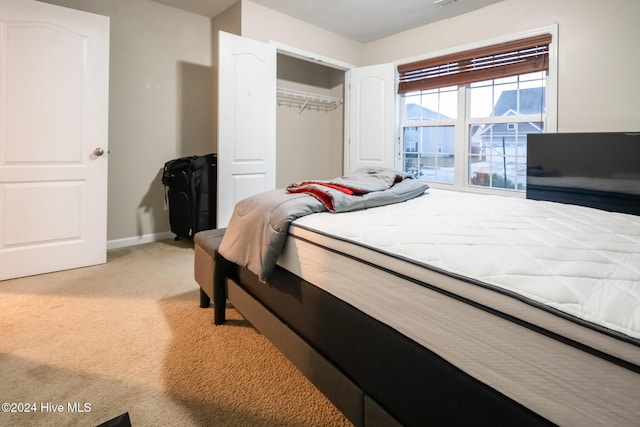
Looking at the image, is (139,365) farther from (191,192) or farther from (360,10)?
(360,10)

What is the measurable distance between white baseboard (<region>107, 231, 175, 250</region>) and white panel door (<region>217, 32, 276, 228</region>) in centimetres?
85

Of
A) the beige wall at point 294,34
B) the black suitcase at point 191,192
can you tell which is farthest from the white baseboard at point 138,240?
the beige wall at point 294,34

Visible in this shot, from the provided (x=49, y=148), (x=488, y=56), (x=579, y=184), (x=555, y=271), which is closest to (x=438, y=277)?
(x=555, y=271)

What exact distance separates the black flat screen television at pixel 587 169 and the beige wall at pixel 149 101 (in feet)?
10.9

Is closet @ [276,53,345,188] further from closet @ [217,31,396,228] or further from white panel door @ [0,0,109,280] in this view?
white panel door @ [0,0,109,280]

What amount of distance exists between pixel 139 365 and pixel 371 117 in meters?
3.62

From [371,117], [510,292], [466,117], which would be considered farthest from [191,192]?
[510,292]

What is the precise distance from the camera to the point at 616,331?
58 cm

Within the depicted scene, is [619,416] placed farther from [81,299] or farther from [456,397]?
[81,299]

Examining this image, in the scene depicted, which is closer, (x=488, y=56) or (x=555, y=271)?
(x=555, y=271)

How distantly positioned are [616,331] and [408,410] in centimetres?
52

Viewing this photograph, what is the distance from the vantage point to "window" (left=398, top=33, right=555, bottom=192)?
3.30 m

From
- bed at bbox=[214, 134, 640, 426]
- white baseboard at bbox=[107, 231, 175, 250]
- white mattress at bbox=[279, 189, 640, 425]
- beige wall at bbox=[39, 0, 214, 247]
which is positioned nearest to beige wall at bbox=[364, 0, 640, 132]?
bed at bbox=[214, 134, 640, 426]

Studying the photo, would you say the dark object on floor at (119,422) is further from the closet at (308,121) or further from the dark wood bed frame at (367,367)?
the closet at (308,121)
